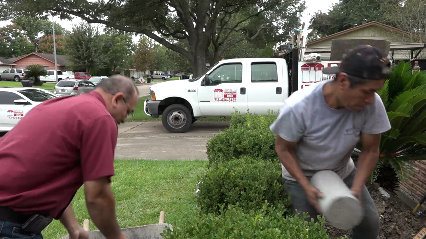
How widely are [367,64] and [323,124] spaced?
0.46m

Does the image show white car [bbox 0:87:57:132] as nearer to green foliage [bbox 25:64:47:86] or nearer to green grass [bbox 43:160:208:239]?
green grass [bbox 43:160:208:239]

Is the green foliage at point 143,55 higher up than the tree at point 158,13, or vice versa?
the green foliage at point 143,55

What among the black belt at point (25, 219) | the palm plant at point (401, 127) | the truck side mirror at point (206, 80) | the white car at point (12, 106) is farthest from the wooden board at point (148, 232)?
the white car at point (12, 106)

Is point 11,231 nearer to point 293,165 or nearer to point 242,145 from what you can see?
point 293,165

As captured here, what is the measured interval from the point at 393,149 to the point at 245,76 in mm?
6950

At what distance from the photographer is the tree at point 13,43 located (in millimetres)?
83312

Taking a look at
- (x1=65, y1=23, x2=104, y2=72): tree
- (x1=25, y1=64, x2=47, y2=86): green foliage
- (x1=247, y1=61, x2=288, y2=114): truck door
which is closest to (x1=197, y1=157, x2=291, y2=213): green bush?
(x1=247, y1=61, x2=288, y2=114): truck door

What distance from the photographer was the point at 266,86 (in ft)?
33.5

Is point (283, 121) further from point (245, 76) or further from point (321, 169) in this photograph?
point (245, 76)

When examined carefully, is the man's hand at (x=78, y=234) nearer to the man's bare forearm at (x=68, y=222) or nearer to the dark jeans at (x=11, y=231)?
the man's bare forearm at (x=68, y=222)

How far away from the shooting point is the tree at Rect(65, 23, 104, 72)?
1622 inches

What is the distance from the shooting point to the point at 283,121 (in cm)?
227

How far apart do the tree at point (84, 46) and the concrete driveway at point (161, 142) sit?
32.4m

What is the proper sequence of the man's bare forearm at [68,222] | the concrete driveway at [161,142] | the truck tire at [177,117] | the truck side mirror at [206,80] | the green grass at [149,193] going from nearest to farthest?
1. the man's bare forearm at [68,222]
2. the green grass at [149,193]
3. the concrete driveway at [161,142]
4. the truck side mirror at [206,80]
5. the truck tire at [177,117]
